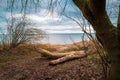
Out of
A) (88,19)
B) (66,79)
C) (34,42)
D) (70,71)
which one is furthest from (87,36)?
(34,42)

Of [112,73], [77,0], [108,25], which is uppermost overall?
[77,0]

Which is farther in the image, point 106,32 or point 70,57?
point 70,57

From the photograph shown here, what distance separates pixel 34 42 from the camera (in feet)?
39.3

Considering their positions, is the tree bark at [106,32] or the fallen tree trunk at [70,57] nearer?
the tree bark at [106,32]

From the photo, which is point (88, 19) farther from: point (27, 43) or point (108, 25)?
point (27, 43)

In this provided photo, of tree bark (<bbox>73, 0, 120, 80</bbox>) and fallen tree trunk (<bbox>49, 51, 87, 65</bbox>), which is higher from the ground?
tree bark (<bbox>73, 0, 120, 80</bbox>)

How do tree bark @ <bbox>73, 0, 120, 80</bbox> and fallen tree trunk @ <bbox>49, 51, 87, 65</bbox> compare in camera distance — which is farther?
fallen tree trunk @ <bbox>49, 51, 87, 65</bbox>

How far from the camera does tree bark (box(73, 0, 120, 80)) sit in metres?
4.26

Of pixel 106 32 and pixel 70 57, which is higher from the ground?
pixel 106 32

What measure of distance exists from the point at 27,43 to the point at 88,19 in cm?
805

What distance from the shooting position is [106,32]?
4281 millimetres

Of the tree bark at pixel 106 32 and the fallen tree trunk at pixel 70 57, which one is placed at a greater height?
the tree bark at pixel 106 32

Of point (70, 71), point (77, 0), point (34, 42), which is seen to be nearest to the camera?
point (77, 0)

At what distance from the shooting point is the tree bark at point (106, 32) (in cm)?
426
